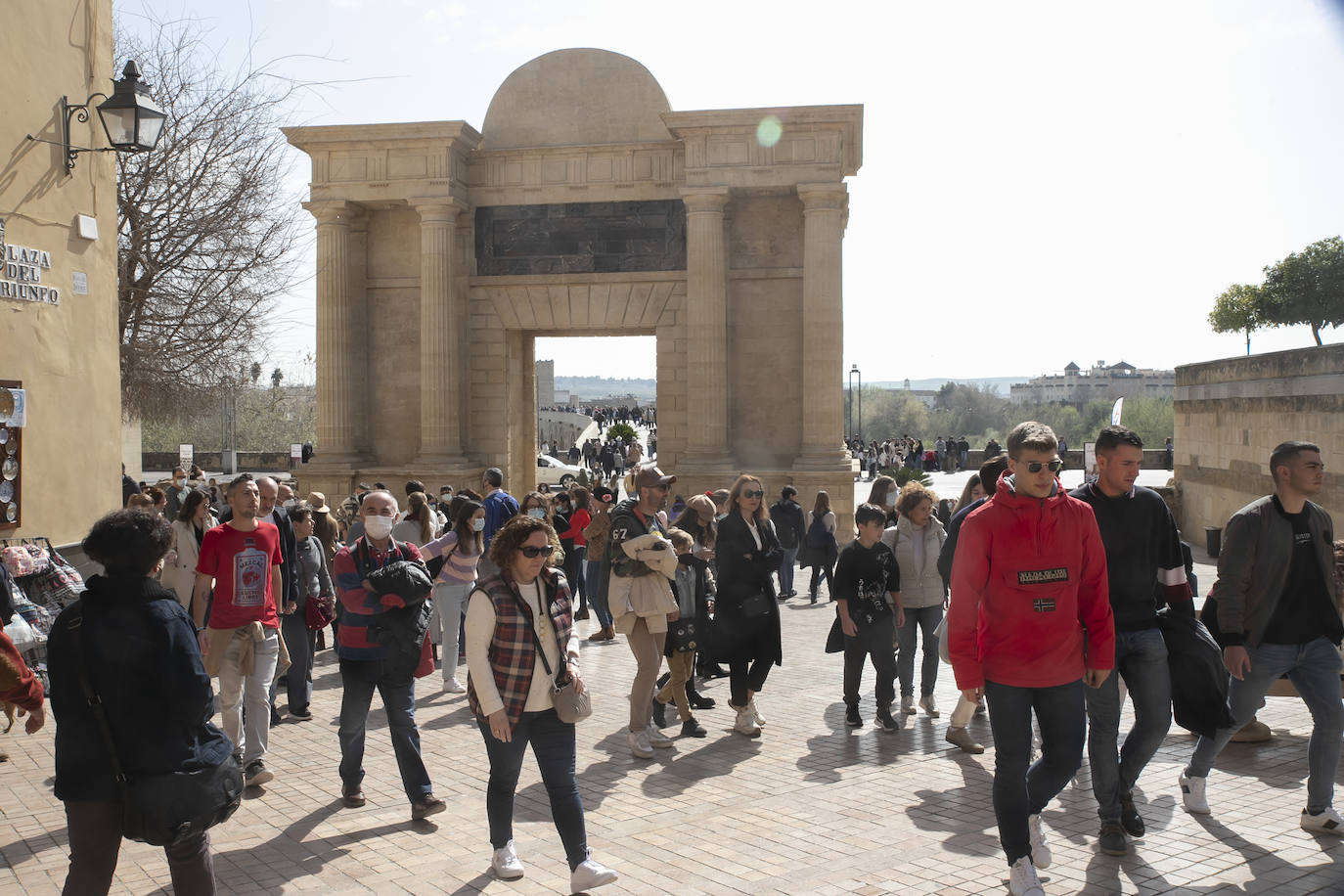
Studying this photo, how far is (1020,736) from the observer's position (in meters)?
4.86

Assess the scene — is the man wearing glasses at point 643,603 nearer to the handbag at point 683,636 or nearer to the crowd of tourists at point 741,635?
the crowd of tourists at point 741,635

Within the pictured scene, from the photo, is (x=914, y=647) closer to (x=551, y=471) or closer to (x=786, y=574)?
(x=786, y=574)

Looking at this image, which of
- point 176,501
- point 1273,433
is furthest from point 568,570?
point 1273,433

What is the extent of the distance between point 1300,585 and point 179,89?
18121 millimetres

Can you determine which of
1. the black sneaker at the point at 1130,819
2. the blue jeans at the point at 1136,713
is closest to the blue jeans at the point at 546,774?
the blue jeans at the point at 1136,713

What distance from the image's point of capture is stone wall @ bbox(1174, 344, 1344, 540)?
16406 mm

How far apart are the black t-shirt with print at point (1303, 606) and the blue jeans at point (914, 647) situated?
9.41 ft

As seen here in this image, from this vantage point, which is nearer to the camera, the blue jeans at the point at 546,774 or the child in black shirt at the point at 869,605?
the blue jeans at the point at 546,774

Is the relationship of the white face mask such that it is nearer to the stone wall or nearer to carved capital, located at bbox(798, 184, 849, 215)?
the stone wall

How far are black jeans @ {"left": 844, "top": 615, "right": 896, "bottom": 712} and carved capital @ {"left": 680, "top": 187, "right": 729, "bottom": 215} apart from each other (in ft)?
49.4

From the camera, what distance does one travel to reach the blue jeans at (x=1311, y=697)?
5656 millimetres

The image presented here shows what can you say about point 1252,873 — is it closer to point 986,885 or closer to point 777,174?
point 986,885

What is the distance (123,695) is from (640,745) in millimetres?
4085

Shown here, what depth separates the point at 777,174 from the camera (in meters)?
22.2
